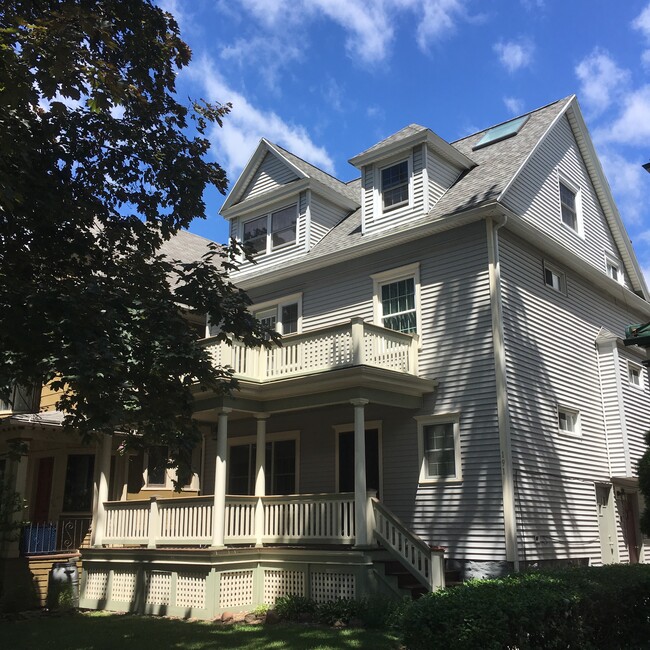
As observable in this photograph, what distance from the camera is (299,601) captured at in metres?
13.1

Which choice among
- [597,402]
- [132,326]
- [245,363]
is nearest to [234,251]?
[132,326]

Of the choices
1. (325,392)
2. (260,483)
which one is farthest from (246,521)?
(325,392)

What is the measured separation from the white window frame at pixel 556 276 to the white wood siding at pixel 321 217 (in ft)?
19.8

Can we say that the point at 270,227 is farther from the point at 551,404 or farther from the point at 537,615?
the point at 537,615

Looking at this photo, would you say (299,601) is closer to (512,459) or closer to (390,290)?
(512,459)

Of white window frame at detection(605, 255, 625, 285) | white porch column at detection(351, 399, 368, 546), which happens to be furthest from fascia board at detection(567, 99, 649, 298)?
white porch column at detection(351, 399, 368, 546)

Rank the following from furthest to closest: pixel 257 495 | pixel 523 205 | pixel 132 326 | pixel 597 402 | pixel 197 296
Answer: pixel 597 402
pixel 523 205
pixel 257 495
pixel 197 296
pixel 132 326

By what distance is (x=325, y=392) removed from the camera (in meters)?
14.8

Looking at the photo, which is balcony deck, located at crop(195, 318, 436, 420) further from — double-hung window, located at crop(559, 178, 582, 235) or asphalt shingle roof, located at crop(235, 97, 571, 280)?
double-hung window, located at crop(559, 178, 582, 235)

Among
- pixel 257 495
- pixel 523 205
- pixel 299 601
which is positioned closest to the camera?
pixel 299 601

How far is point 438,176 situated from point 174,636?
11717mm

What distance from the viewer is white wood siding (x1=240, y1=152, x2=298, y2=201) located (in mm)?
20109

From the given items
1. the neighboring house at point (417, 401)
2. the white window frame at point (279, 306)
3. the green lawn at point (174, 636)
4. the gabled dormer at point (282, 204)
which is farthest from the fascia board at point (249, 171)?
the green lawn at point (174, 636)

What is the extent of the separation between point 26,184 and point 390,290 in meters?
9.21
